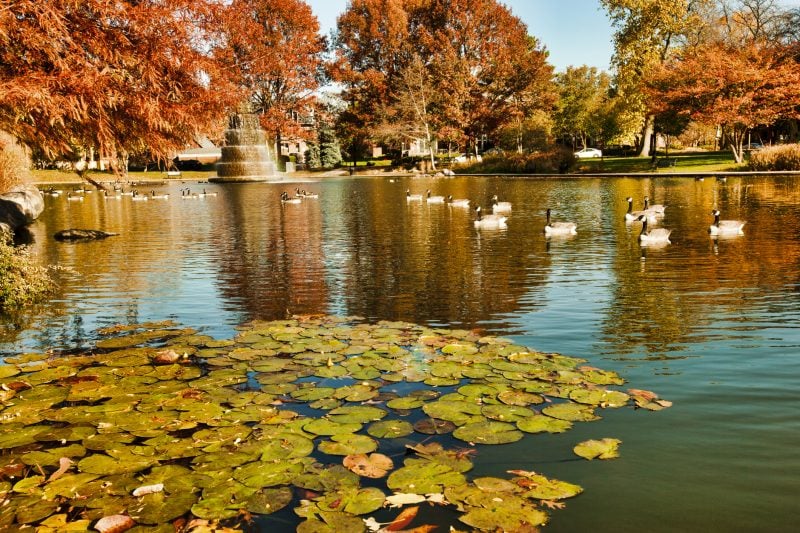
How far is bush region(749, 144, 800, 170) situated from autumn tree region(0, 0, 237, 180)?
49.9m

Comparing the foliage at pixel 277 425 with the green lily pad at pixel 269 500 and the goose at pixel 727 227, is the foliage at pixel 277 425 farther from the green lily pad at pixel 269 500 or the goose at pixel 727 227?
the goose at pixel 727 227

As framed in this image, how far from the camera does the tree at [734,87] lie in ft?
163

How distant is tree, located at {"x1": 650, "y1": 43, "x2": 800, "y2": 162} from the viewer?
163ft

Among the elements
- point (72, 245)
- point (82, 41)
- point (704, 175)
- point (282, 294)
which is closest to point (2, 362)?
point (82, 41)

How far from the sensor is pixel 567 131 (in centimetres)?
9006

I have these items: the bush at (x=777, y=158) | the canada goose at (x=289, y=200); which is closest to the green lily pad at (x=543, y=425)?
→ the canada goose at (x=289, y=200)

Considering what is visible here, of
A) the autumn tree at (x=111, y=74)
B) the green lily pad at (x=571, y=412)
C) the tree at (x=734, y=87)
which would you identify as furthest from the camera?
the tree at (x=734, y=87)

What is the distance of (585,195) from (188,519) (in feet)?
120

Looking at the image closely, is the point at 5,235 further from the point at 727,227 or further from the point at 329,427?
the point at 727,227

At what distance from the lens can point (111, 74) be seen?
948 centimetres

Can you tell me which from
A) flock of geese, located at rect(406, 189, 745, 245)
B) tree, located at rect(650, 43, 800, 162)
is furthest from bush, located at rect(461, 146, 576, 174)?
flock of geese, located at rect(406, 189, 745, 245)

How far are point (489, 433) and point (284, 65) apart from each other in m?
80.6

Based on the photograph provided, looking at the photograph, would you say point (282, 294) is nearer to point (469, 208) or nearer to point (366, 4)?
point (469, 208)

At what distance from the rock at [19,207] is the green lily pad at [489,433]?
90.6 feet
